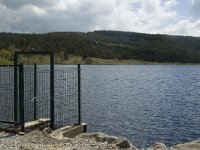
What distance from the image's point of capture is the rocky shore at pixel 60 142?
14.9 m

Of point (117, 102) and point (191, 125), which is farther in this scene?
point (117, 102)

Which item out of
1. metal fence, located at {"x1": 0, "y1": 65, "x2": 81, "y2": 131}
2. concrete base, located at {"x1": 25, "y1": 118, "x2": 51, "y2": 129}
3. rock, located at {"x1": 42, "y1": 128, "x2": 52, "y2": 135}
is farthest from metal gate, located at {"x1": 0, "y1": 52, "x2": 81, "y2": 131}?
rock, located at {"x1": 42, "y1": 128, "x2": 52, "y2": 135}

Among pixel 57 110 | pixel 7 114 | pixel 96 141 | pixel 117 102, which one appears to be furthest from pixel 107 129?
pixel 117 102

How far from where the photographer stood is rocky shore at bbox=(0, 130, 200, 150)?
587 inches

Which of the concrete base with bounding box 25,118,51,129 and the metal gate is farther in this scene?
the concrete base with bounding box 25,118,51,129

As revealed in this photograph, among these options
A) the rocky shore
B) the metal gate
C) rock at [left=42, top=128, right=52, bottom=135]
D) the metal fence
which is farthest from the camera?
the metal fence

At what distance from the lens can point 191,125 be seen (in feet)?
110

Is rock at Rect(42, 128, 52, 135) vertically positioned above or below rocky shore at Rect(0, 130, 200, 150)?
above

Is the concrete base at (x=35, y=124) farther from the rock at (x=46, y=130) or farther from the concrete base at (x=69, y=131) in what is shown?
the concrete base at (x=69, y=131)

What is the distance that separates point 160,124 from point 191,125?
2.54 metres

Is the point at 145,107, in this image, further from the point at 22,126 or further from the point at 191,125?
the point at 22,126

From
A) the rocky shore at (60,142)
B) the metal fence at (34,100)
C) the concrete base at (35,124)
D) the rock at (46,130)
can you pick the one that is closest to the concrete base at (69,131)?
the rocky shore at (60,142)

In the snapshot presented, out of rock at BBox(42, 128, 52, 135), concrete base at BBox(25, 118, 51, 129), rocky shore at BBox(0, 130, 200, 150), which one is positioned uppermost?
concrete base at BBox(25, 118, 51, 129)

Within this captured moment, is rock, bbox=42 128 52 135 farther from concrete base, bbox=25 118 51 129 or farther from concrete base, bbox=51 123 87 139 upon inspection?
concrete base, bbox=25 118 51 129
